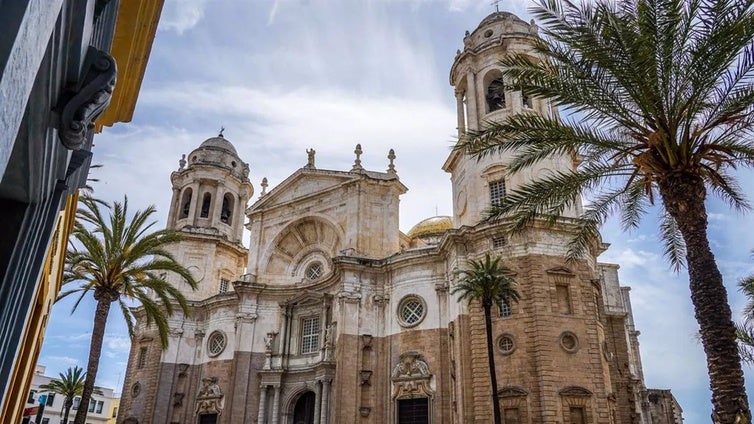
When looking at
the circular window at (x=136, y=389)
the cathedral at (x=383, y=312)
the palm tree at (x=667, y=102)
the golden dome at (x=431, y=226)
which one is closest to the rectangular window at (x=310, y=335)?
the cathedral at (x=383, y=312)

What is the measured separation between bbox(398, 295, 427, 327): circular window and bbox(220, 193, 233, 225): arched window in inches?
755

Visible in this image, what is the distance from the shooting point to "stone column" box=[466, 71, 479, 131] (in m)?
32.2

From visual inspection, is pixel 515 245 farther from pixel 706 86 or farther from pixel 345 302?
pixel 706 86

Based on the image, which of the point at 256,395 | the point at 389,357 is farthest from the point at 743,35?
the point at 256,395

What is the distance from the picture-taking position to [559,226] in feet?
88.4

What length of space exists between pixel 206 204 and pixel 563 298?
93.3 ft

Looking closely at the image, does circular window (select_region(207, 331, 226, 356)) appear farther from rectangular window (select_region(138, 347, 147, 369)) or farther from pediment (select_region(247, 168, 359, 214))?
pediment (select_region(247, 168, 359, 214))

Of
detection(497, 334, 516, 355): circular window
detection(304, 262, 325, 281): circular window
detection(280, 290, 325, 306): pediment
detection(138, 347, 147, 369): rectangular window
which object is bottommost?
detection(497, 334, 516, 355): circular window

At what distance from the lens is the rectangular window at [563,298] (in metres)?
25.6

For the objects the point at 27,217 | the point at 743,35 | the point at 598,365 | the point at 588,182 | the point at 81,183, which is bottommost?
the point at 27,217

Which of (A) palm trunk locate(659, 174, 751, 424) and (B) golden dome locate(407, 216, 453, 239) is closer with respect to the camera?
(A) palm trunk locate(659, 174, 751, 424)

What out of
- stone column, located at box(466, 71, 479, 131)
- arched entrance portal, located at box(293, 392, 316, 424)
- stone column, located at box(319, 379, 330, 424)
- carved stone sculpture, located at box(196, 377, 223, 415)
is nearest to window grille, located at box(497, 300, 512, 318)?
stone column, located at box(466, 71, 479, 131)

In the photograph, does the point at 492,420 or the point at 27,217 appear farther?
the point at 492,420

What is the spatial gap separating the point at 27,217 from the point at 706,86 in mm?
11426
